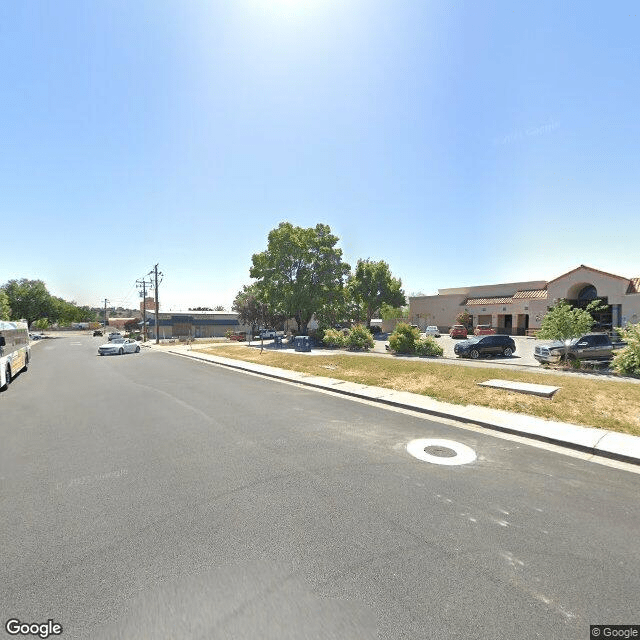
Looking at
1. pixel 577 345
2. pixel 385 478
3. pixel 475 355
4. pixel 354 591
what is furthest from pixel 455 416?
pixel 475 355

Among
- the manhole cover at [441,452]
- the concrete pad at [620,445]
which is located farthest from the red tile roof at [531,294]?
the manhole cover at [441,452]

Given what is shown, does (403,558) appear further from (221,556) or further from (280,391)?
(280,391)

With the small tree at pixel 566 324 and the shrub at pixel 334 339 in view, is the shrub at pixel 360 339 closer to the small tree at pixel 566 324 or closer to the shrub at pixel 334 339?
the shrub at pixel 334 339

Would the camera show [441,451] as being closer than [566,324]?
Yes

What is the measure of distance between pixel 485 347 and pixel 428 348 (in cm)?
380

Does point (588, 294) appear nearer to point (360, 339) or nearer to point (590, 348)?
point (590, 348)

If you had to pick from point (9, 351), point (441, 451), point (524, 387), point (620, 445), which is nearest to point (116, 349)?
point (9, 351)

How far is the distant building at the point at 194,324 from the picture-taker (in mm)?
61688

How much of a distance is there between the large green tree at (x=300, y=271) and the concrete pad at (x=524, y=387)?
84.3 ft

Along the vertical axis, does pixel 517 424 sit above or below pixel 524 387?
below

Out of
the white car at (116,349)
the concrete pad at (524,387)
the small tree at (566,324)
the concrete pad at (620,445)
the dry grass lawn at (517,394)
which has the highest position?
the small tree at (566,324)

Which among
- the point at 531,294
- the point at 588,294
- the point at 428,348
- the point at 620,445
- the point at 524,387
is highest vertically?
the point at 531,294

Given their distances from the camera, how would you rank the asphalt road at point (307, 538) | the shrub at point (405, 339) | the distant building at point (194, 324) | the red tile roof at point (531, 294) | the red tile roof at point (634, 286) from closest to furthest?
1. the asphalt road at point (307, 538)
2. the shrub at point (405, 339)
3. the red tile roof at point (634, 286)
4. the red tile roof at point (531, 294)
5. the distant building at point (194, 324)

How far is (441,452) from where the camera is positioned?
245 inches
